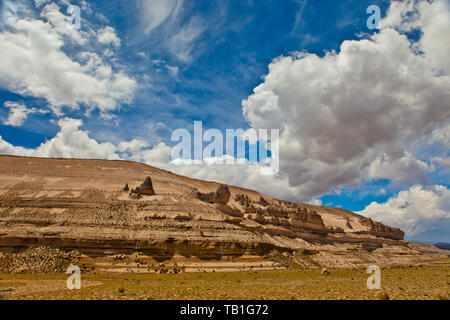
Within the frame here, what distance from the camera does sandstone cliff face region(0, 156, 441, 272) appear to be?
4319 centimetres

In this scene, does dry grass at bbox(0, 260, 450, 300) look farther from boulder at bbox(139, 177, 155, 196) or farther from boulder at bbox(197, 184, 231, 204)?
boulder at bbox(197, 184, 231, 204)

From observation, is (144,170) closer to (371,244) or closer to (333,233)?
(333,233)

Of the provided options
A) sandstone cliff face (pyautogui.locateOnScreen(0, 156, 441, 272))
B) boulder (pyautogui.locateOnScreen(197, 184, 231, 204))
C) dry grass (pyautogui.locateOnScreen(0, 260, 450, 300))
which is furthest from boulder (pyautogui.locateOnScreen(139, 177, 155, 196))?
dry grass (pyautogui.locateOnScreen(0, 260, 450, 300))

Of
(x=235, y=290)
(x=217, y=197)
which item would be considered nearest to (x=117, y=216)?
(x=217, y=197)

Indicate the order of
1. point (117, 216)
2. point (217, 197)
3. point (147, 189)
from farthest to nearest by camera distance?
point (217, 197)
point (147, 189)
point (117, 216)

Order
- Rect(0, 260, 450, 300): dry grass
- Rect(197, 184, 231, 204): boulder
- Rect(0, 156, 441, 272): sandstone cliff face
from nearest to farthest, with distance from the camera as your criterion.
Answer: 1. Rect(0, 260, 450, 300): dry grass
2. Rect(0, 156, 441, 272): sandstone cliff face
3. Rect(197, 184, 231, 204): boulder

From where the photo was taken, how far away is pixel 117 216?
49.3 metres

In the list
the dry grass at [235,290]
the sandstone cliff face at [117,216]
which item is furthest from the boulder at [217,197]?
the dry grass at [235,290]

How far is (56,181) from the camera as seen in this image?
192 feet

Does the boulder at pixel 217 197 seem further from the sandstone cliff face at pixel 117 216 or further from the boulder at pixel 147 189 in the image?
the boulder at pixel 147 189

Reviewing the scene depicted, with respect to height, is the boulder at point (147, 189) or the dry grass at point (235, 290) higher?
the boulder at point (147, 189)

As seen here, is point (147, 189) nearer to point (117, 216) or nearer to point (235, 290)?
point (117, 216)

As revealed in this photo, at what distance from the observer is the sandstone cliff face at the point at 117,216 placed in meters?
43.2
